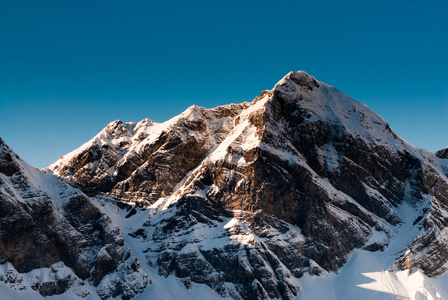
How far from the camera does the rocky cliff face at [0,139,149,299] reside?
167125 mm

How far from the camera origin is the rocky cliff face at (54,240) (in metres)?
167

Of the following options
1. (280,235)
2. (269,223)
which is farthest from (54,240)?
(280,235)

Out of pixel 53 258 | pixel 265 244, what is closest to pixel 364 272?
pixel 265 244

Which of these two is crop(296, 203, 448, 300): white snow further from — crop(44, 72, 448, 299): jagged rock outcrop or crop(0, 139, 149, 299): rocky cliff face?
crop(0, 139, 149, 299): rocky cliff face

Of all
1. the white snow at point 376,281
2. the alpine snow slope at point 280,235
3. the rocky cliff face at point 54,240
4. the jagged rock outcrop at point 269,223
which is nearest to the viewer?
the rocky cliff face at point 54,240

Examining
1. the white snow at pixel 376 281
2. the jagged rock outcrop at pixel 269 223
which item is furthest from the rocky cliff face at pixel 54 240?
the white snow at pixel 376 281

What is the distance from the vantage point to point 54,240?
175250 millimetres

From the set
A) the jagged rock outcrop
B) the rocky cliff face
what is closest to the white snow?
the jagged rock outcrop

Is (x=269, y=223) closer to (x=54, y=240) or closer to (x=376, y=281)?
(x=376, y=281)

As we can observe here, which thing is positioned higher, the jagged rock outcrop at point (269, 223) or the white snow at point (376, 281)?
the jagged rock outcrop at point (269, 223)

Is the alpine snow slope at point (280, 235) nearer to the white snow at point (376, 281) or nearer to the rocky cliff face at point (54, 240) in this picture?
the white snow at point (376, 281)

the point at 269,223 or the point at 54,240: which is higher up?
the point at 269,223

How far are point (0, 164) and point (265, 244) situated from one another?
79.9 meters

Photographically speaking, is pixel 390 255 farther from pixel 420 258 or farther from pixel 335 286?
pixel 335 286
